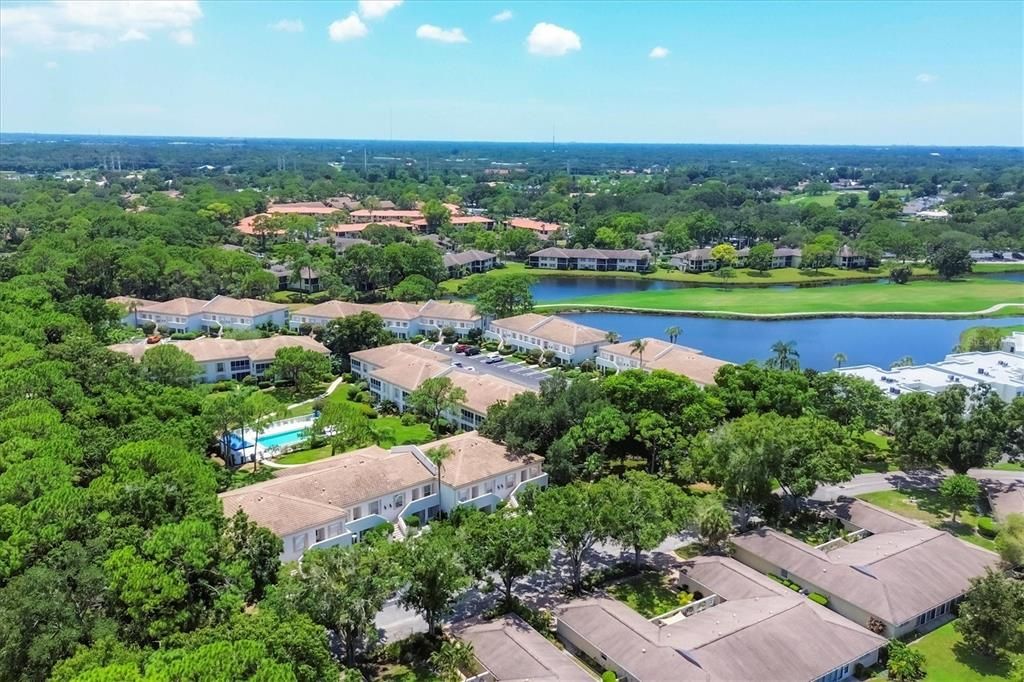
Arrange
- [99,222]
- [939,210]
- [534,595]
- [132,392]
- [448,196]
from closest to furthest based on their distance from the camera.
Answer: [534,595]
[132,392]
[99,222]
[939,210]
[448,196]

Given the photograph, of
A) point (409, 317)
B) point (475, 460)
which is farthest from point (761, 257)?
point (475, 460)

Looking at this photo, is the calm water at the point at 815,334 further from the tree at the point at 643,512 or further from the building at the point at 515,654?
the building at the point at 515,654

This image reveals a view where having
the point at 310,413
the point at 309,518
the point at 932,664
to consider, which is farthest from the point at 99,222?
the point at 932,664

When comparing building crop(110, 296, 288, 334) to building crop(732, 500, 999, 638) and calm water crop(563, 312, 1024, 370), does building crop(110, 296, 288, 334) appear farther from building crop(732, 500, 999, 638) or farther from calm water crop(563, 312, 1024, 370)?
building crop(732, 500, 999, 638)

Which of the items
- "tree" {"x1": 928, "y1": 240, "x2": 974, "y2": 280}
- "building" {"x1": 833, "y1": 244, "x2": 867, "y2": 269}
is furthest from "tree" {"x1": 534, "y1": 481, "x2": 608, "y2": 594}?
"building" {"x1": 833, "y1": 244, "x2": 867, "y2": 269}

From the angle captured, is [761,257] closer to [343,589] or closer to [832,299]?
[832,299]

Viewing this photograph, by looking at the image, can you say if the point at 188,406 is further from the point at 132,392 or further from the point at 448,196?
the point at 448,196
